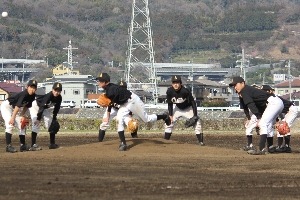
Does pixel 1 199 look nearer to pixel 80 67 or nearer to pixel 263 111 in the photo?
pixel 263 111

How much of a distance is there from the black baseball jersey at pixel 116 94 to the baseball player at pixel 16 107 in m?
1.73

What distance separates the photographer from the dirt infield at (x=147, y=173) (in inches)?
637

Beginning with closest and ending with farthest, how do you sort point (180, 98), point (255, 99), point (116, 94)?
point (255, 99) < point (116, 94) < point (180, 98)

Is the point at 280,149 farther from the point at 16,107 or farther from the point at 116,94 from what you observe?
the point at 16,107

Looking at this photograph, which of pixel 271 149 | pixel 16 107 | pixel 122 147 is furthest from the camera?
pixel 271 149

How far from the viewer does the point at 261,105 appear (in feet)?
84.0

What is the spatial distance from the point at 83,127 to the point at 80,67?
13645 cm

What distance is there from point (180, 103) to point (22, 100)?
4.66 metres

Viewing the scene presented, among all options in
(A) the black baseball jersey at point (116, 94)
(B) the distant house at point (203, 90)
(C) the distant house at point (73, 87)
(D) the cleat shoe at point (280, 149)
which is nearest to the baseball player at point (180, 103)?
(A) the black baseball jersey at point (116, 94)

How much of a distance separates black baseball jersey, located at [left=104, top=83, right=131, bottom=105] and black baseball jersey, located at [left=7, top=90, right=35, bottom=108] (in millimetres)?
1782

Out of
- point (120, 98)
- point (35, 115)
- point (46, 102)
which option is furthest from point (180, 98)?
point (35, 115)

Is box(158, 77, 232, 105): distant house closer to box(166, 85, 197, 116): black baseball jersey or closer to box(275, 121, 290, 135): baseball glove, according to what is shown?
box(166, 85, 197, 116): black baseball jersey

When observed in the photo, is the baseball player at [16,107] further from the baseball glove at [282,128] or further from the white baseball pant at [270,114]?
the baseball glove at [282,128]

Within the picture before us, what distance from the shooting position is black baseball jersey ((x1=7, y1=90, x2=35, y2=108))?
2592 cm
